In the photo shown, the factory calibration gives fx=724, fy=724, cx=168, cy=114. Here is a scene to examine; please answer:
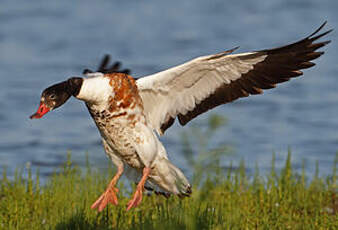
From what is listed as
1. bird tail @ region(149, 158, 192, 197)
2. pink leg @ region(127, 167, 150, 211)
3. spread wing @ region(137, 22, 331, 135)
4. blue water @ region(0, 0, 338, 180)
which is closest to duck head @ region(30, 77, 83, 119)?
spread wing @ region(137, 22, 331, 135)

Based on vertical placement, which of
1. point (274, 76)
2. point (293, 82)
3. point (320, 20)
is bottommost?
point (274, 76)

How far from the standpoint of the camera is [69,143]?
42.4ft

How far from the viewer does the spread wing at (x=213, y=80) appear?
7.11m

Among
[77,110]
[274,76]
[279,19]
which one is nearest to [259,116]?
[77,110]

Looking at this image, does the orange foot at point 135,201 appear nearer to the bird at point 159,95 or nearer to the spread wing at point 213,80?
the bird at point 159,95

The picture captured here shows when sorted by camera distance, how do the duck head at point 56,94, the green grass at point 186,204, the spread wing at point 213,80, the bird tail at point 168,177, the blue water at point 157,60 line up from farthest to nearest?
the blue water at point 157,60, the bird tail at point 168,177, the spread wing at point 213,80, the green grass at point 186,204, the duck head at point 56,94

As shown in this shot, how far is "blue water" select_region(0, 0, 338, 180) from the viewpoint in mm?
12969

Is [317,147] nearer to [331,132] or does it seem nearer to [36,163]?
Result: [331,132]

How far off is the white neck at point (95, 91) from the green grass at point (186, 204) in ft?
3.33

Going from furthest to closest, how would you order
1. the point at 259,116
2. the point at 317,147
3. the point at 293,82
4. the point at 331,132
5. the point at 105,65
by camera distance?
1. the point at 293,82
2. the point at 259,116
3. the point at 331,132
4. the point at 317,147
5. the point at 105,65

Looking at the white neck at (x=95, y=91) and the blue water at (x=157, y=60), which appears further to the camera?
the blue water at (x=157, y=60)

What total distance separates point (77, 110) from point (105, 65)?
596 cm

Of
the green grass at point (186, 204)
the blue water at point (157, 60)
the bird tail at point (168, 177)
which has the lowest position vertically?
the green grass at point (186, 204)

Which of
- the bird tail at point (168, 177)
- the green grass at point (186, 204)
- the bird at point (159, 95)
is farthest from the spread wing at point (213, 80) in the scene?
the green grass at point (186, 204)
